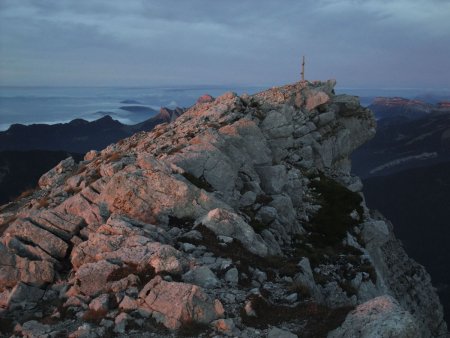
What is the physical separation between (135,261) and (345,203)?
715 inches

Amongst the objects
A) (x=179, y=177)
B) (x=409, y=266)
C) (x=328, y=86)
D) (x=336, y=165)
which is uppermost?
(x=328, y=86)

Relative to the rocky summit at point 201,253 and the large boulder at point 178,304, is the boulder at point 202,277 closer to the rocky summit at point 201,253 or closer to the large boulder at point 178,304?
the rocky summit at point 201,253

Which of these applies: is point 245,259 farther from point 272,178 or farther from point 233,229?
point 272,178

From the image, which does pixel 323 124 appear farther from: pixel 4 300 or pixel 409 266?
pixel 4 300

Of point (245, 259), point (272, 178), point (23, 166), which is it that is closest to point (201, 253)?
point (245, 259)

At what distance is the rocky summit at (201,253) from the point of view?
1212 centimetres

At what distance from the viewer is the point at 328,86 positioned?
4438 cm

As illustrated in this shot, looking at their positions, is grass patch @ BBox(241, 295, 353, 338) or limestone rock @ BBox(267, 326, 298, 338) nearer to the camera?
limestone rock @ BBox(267, 326, 298, 338)

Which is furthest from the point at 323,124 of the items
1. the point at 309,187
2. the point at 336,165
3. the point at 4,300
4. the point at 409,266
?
the point at 4,300

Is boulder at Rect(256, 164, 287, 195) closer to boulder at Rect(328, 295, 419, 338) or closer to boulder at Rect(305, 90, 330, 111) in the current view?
boulder at Rect(328, 295, 419, 338)

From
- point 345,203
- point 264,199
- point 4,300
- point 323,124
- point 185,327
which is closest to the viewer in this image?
point 185,327

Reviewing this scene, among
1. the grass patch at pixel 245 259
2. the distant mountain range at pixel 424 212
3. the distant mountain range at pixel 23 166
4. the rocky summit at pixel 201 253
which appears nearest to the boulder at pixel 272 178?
the rocky summit at pixel 201 253

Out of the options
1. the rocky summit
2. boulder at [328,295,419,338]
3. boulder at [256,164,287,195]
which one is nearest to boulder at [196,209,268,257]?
the rocky summit

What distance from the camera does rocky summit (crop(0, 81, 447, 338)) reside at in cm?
1212
